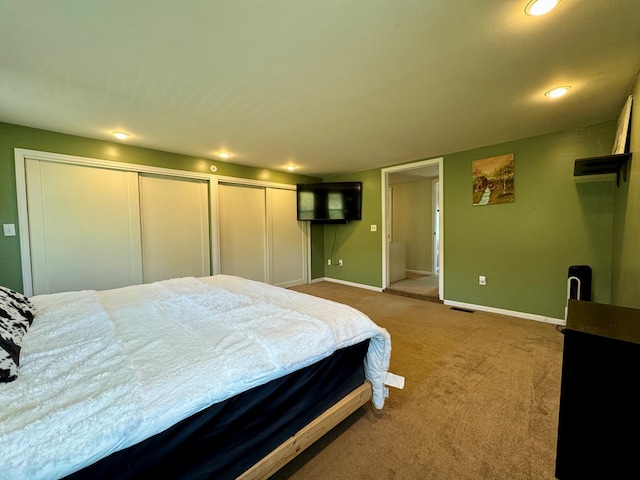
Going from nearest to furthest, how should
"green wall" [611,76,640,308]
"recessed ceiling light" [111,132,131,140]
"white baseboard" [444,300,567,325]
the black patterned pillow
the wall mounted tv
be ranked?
the black patterned pillow < "green wall" [611,76,640,308] < "recessed ceiling light" [111,132,131,140] < "white baseboard" [444,300,567,325] < the wall mounted tv

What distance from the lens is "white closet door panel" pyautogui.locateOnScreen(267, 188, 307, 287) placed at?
5008 mm

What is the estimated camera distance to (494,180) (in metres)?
3.52

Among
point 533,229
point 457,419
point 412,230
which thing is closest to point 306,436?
point 457,419

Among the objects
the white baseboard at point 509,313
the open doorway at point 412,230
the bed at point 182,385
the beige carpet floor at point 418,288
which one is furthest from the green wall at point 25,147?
the white baseboard at point 509,313

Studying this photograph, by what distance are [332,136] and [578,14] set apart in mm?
2152

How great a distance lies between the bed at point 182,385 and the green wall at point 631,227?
1.77m

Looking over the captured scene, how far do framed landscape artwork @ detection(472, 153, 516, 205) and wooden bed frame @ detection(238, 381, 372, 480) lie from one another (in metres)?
3.13

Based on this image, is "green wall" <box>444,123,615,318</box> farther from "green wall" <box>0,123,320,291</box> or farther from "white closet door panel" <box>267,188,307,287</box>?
"green wall" <box>0,123,320,291</box>

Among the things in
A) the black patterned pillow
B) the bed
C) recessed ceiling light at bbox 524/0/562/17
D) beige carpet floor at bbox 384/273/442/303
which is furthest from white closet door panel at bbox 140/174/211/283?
recessed ceiling light at bbox 524/0/562/17

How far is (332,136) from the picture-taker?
10.3 ft

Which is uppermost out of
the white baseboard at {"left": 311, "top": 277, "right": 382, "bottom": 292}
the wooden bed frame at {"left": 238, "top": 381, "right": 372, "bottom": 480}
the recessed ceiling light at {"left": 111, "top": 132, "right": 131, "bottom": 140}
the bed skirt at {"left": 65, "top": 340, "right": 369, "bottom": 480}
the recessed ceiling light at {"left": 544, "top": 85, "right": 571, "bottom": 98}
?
the recessed ceiling light at {"left": 544, "top": 85, "right": 571, "bottom": 98}

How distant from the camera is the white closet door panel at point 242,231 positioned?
4328 mm

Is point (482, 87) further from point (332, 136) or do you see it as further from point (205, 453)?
point (205, 453)

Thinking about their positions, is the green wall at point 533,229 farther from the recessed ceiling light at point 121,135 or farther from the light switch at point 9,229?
the light switch at point 9,229
